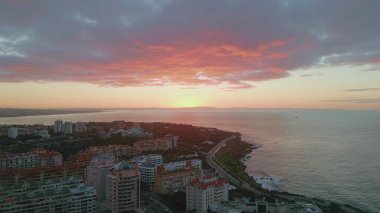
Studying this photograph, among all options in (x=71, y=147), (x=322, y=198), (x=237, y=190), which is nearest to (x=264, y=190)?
(x=237, y=190)

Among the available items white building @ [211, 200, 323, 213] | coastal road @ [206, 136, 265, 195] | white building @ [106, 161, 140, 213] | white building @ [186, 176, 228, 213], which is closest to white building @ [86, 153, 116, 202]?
white building @ [106, 161, 140, 213]

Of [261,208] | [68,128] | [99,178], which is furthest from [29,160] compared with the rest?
[68,128]

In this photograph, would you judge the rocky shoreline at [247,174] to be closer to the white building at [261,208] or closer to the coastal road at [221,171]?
the coastal road at [221,171]

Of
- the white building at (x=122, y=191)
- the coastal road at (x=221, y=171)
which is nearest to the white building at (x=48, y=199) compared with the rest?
the white building at (x=122, y=191)

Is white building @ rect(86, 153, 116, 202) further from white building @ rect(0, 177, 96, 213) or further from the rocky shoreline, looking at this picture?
the rocky shoreline

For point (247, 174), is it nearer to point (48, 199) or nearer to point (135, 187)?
point (135, 187)

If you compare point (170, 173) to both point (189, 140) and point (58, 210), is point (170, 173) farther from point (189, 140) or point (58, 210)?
point (189, 140)
